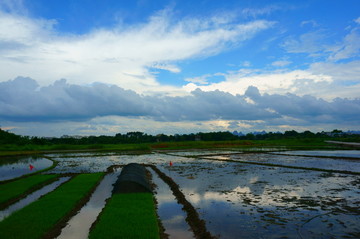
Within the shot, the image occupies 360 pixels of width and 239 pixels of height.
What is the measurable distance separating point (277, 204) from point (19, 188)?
1577 cm

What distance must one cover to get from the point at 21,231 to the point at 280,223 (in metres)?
9.42

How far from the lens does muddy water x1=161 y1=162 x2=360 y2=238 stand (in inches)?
340

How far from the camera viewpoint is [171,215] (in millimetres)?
10562

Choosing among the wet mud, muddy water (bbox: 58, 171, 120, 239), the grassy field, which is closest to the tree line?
the grassy field

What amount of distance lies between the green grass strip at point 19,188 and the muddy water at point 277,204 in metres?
9.69

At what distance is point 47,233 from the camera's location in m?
8.45

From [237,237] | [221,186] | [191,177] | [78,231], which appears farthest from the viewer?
[191,177]

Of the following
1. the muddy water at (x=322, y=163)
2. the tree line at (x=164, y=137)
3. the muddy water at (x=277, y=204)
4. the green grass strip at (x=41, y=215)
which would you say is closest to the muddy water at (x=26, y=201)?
the green grass strip at (x=41, y=215)

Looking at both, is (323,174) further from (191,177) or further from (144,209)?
(144,209)

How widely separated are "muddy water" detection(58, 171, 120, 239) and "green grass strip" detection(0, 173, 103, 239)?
526 millimetres

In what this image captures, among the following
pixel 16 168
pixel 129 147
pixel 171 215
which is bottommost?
pixel 171 215

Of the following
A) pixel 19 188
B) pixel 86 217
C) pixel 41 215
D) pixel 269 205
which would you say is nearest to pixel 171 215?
pixel 86 217

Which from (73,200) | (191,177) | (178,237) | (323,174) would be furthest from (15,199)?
(323,174)

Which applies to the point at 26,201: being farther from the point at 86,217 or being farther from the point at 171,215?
the point at 171,215
